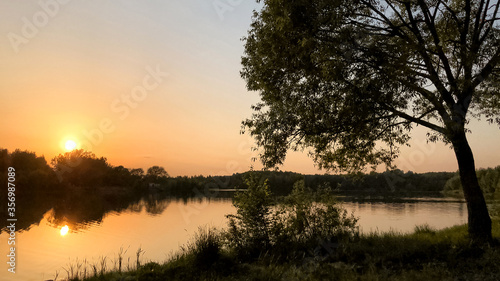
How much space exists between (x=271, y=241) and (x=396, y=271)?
4859mm

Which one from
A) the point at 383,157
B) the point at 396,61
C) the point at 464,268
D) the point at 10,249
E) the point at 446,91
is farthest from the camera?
Answer: the point at 10,249

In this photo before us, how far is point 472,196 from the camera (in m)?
13.3

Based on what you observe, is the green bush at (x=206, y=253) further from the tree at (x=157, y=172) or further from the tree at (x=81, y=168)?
the tree at (x=157, y=172)

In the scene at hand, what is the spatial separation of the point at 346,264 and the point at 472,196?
663cm

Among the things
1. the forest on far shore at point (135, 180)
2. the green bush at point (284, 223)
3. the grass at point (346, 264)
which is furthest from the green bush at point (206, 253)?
the forest on far shore at point (135, 180)

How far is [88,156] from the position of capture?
4660 inches

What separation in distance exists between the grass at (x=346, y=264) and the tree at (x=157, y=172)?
13674 cm


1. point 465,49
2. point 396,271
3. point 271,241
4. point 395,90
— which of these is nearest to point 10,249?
point 271,241

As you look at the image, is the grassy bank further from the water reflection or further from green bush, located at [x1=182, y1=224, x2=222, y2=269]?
the water reflection

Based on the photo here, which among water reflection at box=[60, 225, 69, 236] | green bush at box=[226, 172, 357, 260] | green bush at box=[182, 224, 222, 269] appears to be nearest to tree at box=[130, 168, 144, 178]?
water reflection at box=[60, 225, 69, 236]

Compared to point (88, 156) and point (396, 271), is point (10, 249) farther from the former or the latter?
point (88, 156)

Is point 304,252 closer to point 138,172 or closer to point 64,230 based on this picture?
point 64,230

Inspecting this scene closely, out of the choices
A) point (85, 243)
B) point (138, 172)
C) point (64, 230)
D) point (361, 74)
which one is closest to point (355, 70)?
point (361, 74)

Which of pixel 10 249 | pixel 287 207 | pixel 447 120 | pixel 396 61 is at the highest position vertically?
pixel 396 61
